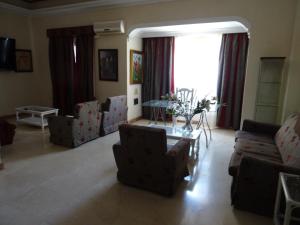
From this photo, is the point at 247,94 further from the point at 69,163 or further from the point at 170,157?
the point at 69,163

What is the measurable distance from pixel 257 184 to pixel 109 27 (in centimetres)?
446

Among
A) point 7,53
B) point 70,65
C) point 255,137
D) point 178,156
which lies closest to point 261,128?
point 255,137

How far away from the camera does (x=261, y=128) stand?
11.3ft

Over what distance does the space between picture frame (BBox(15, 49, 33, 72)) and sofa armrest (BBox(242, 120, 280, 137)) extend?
610 cm

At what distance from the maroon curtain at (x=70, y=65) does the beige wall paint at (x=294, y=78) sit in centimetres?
437

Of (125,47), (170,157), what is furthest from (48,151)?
(125,47)

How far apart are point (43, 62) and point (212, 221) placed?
637 cm

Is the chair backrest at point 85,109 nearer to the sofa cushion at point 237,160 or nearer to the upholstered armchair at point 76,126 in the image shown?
the upholstered armchair at point 76,126

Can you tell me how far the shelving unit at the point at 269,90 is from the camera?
150 inches

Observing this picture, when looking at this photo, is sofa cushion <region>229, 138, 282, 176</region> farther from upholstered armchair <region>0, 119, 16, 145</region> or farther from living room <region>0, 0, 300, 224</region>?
upholstered armchair <region>0, 119, 16, 145</region>

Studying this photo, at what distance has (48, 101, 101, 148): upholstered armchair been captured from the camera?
3848 mm

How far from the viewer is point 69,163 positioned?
327 centimetres

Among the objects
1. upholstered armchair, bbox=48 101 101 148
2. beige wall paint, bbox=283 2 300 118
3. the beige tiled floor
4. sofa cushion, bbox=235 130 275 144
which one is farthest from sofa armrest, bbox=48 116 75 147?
beige wall paint, bbox=283 2 300 118

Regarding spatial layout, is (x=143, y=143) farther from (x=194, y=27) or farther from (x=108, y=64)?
(x=108, y=64)
